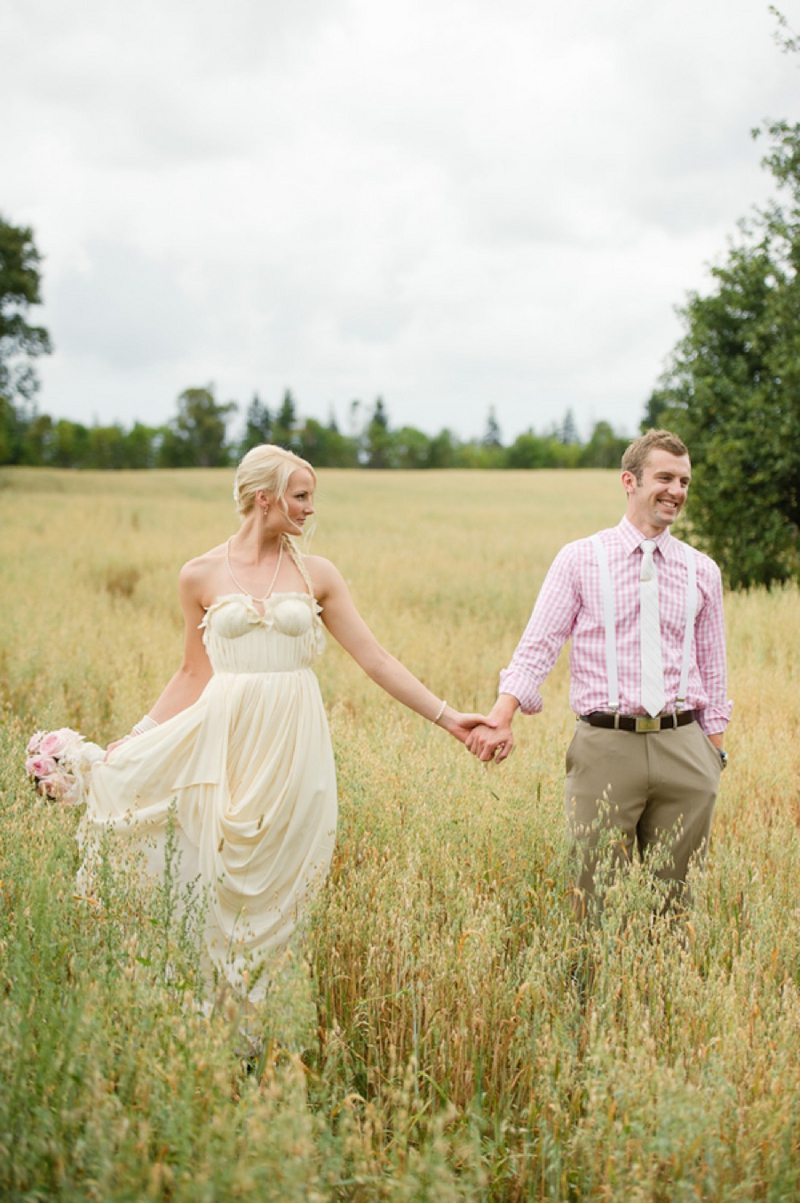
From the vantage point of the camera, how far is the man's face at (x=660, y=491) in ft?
10.9

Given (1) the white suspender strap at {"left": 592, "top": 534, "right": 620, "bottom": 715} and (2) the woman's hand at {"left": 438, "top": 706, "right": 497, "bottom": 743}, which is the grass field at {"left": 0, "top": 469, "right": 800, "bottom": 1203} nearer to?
(2) the woman's hand at {"left": 438, "top": 706, "right": 497, "bottom": 743}

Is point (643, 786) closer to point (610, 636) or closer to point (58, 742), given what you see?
point (610, 636)

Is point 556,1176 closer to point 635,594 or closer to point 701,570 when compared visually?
point 635,594

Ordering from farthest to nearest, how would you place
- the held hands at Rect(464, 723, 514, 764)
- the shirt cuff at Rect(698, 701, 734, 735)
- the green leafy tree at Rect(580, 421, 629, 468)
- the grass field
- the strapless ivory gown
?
the green leafy tree at Rect(580, 421, 629, 468)
the held hands at Rect(464, 723, 514, 764)
the shirt cuff at Rect(698, 701, 734, 735)
the strapless ivory gown
the grass field

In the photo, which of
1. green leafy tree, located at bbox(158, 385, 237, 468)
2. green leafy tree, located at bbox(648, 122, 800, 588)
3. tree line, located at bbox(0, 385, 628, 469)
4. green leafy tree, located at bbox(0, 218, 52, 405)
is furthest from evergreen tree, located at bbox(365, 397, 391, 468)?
green leafy tree, located at bbox(648, 122, 800, 588)

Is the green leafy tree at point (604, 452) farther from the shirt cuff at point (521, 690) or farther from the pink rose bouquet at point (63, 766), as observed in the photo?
the pink rose bouquet at point (63, 766)

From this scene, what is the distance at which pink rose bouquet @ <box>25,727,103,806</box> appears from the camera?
3.38 meters

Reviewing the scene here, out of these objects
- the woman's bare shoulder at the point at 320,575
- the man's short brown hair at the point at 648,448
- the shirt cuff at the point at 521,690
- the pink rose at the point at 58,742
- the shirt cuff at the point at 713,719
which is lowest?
the pink rose at the point at 58,742

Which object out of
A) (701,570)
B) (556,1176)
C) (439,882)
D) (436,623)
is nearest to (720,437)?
(436,623)

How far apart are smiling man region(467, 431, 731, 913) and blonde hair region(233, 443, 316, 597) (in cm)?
99

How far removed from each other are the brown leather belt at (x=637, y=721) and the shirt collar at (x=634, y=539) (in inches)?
24.3

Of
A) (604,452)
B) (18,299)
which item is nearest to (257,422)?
(604,452)

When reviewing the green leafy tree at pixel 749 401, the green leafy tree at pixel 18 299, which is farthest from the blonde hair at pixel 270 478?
the green leafy tree at pixel 18 299

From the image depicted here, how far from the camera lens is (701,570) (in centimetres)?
345
